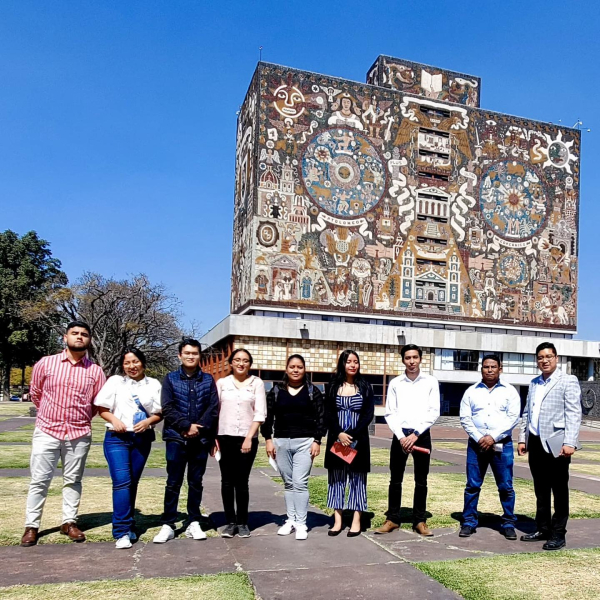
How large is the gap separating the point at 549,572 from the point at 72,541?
4030mm

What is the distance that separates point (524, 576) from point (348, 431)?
204 centimetres

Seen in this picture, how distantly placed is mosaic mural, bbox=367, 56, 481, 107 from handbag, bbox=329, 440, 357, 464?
38891 millimetres

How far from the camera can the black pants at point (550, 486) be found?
19.0 ft

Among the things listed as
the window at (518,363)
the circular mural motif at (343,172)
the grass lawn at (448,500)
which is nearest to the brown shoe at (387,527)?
the grass lawn at (448,500)

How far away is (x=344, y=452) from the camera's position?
612 cm

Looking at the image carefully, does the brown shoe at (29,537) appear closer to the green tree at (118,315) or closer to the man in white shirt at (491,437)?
the man in white shirt at (491,437)

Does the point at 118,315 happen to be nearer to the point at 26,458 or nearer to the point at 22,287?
the point at 26,458

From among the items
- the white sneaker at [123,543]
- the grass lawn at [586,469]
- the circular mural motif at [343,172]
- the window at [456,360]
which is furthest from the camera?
the window at [456,360]

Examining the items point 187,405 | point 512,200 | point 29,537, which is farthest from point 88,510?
point 512,200

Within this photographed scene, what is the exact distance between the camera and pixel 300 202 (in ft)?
122

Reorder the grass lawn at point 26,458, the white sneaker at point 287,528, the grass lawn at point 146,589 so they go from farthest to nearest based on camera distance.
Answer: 1. the grass lawn at point 26,458
2. the white sneaker at point 287,528
3. the grass lawn at point 146,589

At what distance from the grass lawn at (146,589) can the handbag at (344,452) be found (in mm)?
1872

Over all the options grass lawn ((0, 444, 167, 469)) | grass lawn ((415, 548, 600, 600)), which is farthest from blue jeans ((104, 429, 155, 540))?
grass lawn ((0, 444, 167, 469))

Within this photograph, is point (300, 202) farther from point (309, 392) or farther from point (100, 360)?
point (309, 392)
